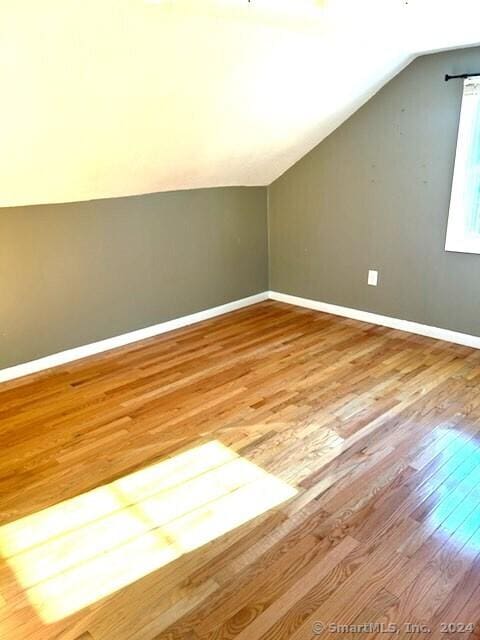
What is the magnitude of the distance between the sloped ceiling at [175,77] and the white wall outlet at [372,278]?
1.17 m

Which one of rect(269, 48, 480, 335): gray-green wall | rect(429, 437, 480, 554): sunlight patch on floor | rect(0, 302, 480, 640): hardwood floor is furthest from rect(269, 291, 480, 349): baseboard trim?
rect(429, 437, 480, 554): sunlight patch on floor

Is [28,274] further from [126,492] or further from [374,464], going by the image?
[374,464]

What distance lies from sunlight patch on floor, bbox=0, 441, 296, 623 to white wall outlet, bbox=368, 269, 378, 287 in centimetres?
210

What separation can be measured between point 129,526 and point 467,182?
286cm

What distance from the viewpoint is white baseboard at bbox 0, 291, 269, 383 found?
306 centimetres

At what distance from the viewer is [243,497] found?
192 cm

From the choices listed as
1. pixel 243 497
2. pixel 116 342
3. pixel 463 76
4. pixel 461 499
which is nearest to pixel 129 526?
pixel 243 497

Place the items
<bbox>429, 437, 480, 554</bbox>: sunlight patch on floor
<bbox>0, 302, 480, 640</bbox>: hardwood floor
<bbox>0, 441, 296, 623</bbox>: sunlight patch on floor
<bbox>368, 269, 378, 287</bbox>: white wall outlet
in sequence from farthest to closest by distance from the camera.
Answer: <bbox>368, 269, 378, 287</bbox>: white wall outlet → <bbox>429, 437, 480, 554</bbox>: sunlight patch on floor → <bbox>0, 441, 296, 623</bbox>: sunlight patch on floor → <bbox>0, 302, 480, 640</bbox>: hardwood floor

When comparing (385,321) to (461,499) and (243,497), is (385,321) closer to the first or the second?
(461,499)

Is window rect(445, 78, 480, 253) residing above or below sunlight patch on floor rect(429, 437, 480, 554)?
above

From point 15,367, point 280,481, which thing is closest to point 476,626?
point 280,481

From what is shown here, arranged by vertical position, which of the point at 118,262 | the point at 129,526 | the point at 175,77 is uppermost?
the point at 175,77

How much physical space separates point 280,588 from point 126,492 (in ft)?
2.51

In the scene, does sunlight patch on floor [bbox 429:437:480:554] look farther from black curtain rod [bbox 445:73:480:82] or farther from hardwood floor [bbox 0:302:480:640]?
black curtain rod [bbox 445:73:480:82]
